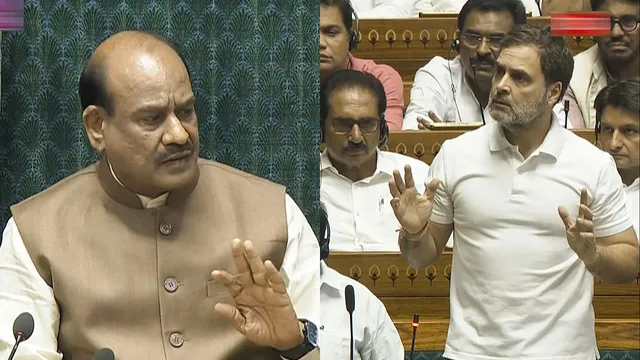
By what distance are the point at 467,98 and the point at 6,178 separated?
1.04m

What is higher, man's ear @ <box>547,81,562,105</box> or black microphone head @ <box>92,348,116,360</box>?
man's ear @ <box>547,81,562,105</box>

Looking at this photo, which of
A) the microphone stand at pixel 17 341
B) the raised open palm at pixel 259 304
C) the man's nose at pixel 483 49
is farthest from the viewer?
the man's nose at pixel 483 49

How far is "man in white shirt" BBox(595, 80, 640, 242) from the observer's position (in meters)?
2.33

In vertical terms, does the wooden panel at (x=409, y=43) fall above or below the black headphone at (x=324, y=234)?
above

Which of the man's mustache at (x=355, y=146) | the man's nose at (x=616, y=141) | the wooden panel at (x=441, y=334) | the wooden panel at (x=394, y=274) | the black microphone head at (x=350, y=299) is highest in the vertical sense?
the man's nose at (x=616, y=141)

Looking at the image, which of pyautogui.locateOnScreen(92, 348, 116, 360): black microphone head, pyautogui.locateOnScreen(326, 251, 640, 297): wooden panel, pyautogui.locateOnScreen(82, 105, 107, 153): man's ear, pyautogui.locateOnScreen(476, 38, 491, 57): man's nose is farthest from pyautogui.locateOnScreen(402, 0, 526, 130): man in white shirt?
pyautogui.locateOnScreen(92, 348, 116, 360): black microphone head

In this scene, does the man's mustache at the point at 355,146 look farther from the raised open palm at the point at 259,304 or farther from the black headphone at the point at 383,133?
the raised open palm at the point at 259,304

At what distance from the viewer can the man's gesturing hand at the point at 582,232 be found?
7.03 feet

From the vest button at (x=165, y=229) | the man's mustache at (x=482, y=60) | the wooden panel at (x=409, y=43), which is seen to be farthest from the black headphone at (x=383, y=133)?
the vest button at (x=165, y=229)

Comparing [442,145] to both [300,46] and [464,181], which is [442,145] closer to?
[464,181]

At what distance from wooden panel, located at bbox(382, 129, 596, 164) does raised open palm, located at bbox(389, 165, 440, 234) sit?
0.58 ft

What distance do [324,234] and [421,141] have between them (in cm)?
34

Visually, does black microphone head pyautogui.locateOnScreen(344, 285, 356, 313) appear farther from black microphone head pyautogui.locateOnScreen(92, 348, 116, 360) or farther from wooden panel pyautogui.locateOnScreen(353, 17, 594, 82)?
wooden panel pyautogui.locateOnScreen(353, 17, 594, 82)

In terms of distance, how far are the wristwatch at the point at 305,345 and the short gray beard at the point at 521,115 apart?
0.80m
